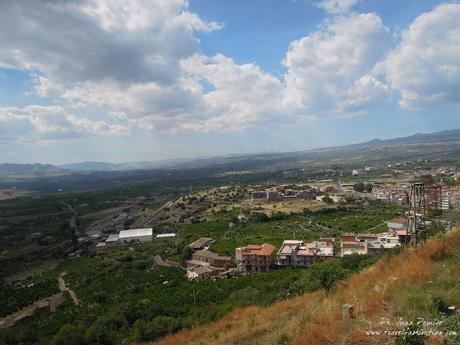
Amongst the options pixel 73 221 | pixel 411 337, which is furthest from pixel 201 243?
pixel 73 221

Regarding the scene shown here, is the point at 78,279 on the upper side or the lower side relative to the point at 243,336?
lower

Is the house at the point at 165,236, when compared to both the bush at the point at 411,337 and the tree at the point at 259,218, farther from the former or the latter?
the bush at the point at 411,337

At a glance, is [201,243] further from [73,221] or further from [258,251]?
[73,221]

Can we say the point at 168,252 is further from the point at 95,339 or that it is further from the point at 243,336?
the point at 243,336

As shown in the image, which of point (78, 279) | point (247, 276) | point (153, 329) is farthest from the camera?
point (78, 279)

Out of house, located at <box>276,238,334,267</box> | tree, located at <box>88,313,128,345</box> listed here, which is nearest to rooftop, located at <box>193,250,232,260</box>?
house, located at <box>276,238,334,267</box>

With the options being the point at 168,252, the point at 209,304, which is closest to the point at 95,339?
the point at 209,304

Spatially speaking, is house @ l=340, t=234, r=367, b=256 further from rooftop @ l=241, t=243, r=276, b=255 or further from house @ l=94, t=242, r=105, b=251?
house @ l=94, t=242, r=105, b=251
